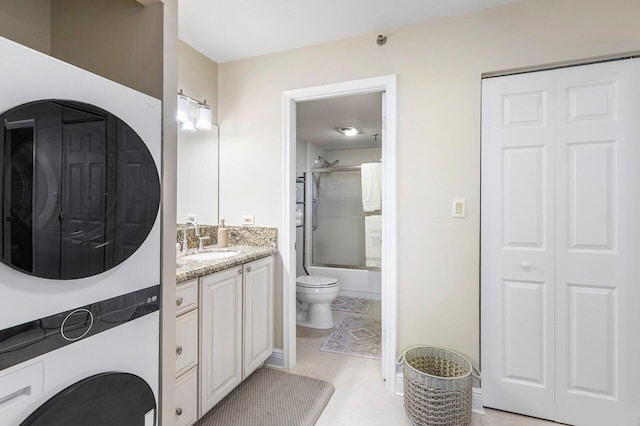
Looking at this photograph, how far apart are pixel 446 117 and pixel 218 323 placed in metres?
1.84

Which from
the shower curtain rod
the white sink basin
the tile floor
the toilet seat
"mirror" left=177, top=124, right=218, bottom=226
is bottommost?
the tile floor

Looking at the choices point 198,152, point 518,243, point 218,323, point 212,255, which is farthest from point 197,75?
point 518,243

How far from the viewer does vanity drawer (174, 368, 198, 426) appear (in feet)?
4.89

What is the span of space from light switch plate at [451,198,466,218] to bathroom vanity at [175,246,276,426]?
129cm

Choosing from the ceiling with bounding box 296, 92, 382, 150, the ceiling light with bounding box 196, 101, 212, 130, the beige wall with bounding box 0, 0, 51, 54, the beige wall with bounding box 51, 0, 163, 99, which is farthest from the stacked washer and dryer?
the ceiling with bounding box 296, 92, 382, 150

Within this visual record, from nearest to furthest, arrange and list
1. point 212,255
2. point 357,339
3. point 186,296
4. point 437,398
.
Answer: point 186,296, point 437,398, point 212,255, point 357,339

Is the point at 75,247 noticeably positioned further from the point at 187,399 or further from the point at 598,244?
the point at 598,244

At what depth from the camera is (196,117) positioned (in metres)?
2.30

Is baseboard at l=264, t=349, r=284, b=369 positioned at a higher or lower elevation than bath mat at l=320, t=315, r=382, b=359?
higher

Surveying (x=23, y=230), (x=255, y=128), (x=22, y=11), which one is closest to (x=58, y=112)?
(x=23, y=230)

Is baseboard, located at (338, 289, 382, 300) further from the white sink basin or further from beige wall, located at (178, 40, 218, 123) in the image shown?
beige wall, located at (178, 40, 218, 123)

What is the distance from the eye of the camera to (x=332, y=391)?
204 centimetres

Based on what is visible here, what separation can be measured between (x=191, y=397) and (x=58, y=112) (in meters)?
1.41

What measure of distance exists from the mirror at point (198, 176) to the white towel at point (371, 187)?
2.14 meters
